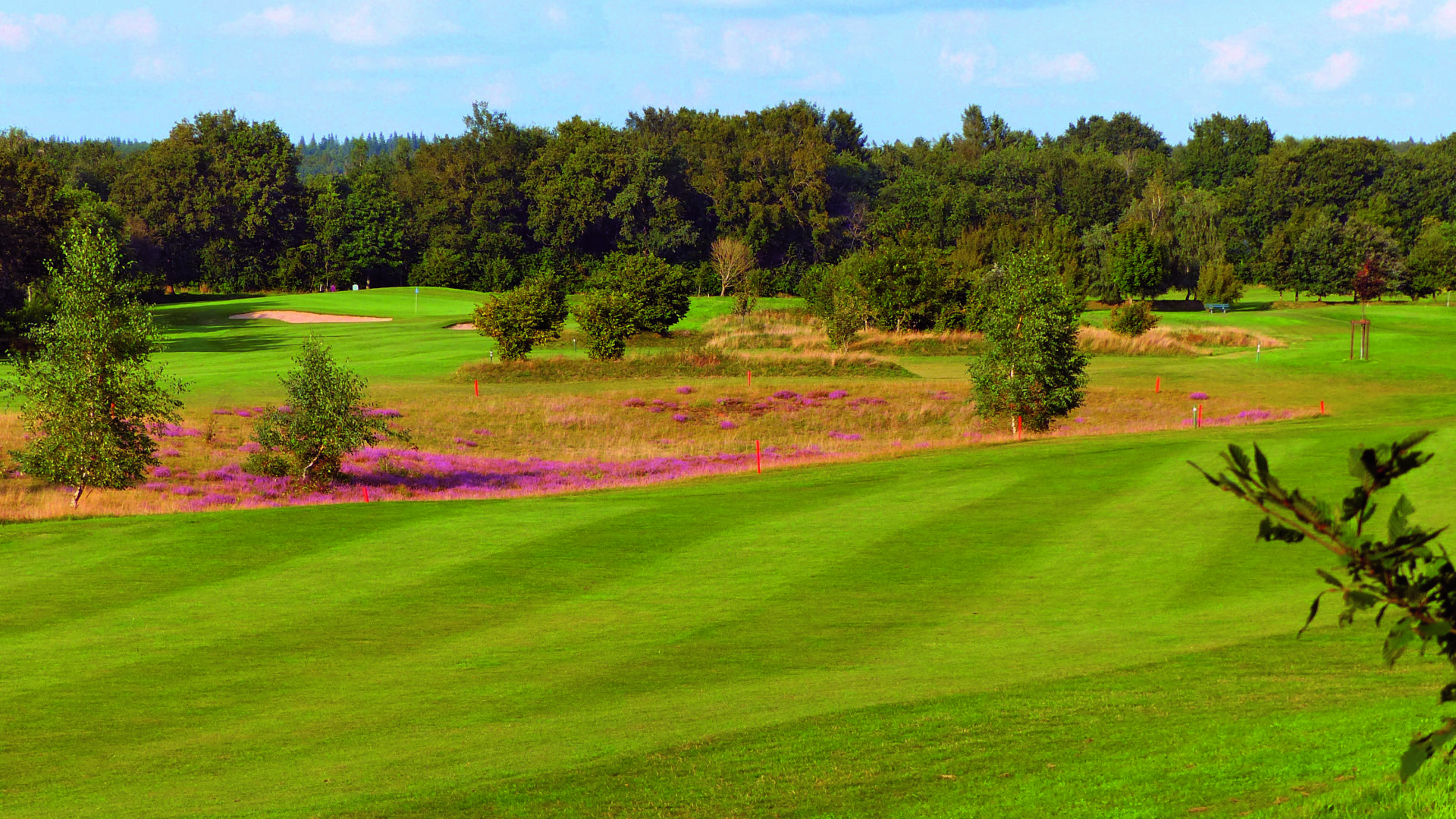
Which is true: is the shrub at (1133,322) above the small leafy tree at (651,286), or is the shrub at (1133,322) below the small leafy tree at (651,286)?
below

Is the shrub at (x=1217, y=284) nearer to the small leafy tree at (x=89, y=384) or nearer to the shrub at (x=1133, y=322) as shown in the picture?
the shrub at (x=1133, y=322)

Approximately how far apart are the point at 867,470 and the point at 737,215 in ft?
360

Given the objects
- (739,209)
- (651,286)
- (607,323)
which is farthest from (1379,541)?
(739,209)

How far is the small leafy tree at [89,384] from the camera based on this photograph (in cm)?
Answer: 3438

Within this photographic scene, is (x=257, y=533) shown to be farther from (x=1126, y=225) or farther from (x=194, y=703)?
(x=1126, y=225)

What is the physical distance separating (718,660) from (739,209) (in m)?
127

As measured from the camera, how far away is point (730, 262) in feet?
394

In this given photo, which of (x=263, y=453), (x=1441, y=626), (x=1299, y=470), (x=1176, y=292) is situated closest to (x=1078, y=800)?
(x=1441, y=626)

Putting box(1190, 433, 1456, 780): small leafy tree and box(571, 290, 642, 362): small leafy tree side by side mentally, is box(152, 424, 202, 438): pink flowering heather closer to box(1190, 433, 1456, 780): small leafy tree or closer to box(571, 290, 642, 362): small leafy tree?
box(571, 290, 642, 362): small leafy tree

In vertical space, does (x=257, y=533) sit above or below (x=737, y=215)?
below

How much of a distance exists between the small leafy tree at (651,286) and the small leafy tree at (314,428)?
38818mm

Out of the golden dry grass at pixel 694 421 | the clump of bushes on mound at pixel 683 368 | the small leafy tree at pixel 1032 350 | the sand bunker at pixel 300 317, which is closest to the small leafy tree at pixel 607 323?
the clump of bushes on mound at pixel 683 368

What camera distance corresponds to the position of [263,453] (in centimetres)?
3888

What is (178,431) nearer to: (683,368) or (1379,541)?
(683,368)
